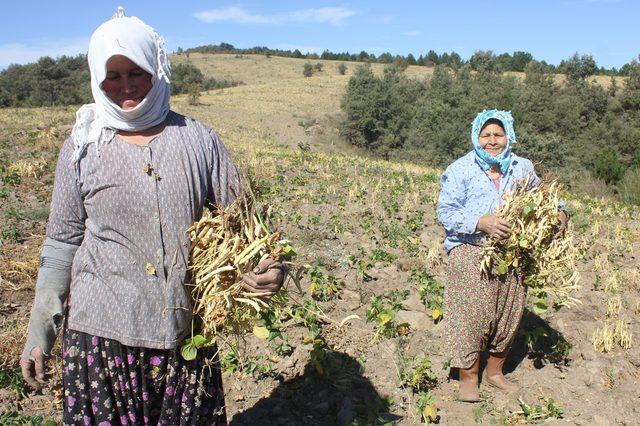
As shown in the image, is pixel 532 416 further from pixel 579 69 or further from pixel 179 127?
pixel 579 69

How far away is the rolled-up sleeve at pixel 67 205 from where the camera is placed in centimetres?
196

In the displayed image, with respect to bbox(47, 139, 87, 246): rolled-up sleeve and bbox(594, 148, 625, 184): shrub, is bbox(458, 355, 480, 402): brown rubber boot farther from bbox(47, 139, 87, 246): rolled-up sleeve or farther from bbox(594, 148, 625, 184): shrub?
bbox(594, 148, 625, 184): shrub

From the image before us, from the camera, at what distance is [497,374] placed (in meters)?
3.65

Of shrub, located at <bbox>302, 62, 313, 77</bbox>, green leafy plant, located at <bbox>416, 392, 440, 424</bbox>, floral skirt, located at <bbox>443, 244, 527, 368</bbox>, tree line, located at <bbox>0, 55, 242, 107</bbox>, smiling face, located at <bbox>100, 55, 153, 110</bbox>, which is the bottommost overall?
green leafy plant, located at <bbox>416, 392, 440, 424</bbox>

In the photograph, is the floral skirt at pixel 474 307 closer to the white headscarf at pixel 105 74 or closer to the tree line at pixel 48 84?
the white headscarf at pixel 105 74

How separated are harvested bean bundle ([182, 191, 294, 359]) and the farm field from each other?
0.44 feet

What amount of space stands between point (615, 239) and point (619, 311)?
9.11ft

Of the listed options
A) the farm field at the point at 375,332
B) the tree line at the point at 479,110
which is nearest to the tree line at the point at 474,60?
the tree line at the point at 479,110

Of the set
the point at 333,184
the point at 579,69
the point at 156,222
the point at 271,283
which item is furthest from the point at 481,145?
the point at 579,69

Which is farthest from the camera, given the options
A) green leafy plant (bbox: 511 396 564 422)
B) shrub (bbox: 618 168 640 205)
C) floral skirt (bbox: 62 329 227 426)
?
shrub (bbox: 618 168 640 205)

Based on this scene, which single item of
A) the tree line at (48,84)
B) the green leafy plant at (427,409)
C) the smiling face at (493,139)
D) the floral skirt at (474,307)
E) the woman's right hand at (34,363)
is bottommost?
the green leafy plant at (427,409)

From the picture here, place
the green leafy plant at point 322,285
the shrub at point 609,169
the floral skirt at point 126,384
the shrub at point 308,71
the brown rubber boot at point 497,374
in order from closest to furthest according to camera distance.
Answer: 1. the floral skirt at point 126,384
2. the brown rubber boot at point 497,374
3. the green leafy plant at point 322,285
4. the shrub at point 609,169
5. the shrub at point 308,71

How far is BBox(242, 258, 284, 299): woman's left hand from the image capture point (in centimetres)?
193

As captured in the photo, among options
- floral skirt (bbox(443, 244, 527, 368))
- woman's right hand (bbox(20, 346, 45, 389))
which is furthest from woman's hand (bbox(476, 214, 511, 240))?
woman's right hand (bbox(20, 346, 45, 389))
